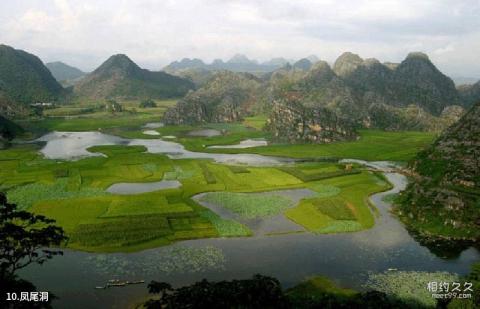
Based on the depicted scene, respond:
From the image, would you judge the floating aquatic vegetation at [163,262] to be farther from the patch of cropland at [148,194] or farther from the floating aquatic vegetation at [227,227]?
the floating aquatic vegetation at [227,227]

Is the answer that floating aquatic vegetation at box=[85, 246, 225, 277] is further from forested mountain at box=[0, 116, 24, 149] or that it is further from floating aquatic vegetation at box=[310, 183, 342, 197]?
forested mountain at box=[0, 116, 24, 149]

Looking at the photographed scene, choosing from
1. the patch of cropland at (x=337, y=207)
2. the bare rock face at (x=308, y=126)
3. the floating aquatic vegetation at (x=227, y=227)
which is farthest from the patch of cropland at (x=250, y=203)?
the bare rock face at (x=308, y=126)

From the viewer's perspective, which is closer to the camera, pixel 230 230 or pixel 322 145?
pixel 230 230

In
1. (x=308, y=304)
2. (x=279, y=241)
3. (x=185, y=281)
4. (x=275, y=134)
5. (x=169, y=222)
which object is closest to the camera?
(x=308, y=304)

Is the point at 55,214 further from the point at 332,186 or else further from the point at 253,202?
the point at 332,186

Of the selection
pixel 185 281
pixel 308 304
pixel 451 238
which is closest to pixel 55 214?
pixel 185 281

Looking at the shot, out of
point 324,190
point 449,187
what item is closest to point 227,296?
point 324,190

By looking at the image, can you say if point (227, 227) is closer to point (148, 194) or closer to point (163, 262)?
point (163, 262)
